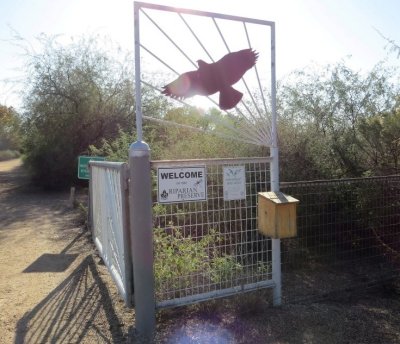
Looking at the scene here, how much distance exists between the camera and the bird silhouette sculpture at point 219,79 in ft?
14.2

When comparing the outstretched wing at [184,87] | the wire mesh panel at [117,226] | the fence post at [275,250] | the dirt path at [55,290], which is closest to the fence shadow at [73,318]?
the dirt path at [55,290]

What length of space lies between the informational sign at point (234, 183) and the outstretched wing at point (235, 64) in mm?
947

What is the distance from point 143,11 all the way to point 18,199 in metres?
13.0

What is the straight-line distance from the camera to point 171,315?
431 centimetres

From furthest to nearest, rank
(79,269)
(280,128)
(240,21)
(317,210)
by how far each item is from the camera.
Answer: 1. (280,128)
2. (79,269)
3. (317,210)
4. (240,21)

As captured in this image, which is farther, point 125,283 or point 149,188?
point 125,283

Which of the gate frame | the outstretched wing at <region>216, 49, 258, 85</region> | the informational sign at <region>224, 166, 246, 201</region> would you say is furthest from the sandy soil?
the outstretched wing at <region>216, 49, 258, 85</region>

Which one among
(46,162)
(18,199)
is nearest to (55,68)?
(46,162)

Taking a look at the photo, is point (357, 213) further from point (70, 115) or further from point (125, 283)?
point (70, 115)

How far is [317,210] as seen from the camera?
5719 mm

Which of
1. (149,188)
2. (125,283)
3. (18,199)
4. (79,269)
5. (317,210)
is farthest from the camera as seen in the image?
(18,199)

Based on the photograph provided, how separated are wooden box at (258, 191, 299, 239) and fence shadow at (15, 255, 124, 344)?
1806mm

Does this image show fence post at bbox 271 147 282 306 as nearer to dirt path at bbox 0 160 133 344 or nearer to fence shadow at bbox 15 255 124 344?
dirt path at bbox 0 160 133 344

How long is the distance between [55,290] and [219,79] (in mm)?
3383
